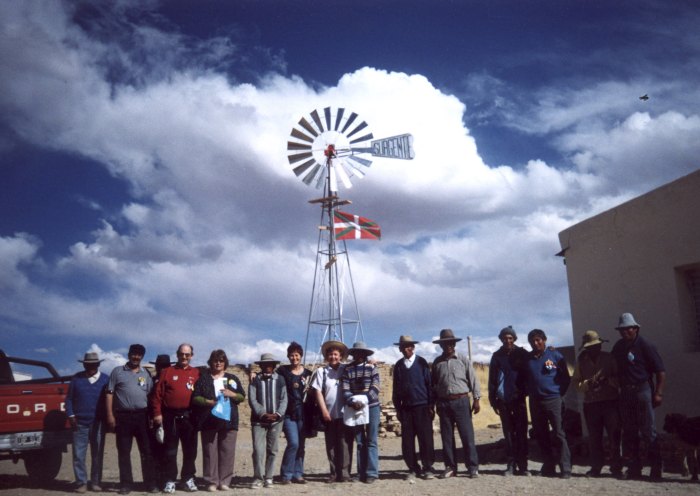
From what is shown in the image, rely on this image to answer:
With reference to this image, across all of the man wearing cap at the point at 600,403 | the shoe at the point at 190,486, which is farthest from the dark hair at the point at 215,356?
the man wearing cap at the point at 600,403

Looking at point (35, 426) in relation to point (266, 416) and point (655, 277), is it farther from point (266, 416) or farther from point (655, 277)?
point (655, 277)

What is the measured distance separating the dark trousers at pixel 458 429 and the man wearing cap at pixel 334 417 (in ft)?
4.10

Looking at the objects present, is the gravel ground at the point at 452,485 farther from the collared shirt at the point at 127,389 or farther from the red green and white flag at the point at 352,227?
the red green and white flag at the point at 352,227

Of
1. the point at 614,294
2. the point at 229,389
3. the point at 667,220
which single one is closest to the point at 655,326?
the point at 614,294

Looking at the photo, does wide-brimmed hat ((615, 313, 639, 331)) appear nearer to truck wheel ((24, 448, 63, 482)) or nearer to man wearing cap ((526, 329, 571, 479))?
man wearing cap ((526, 329, 571, 479))

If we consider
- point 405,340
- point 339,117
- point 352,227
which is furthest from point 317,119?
point 405,340

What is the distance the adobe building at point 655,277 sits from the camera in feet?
29.1

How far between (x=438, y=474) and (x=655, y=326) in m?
4.01

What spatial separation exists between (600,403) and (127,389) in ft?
19.7

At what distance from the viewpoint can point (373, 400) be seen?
8.16 m

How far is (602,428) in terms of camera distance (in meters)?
7.94

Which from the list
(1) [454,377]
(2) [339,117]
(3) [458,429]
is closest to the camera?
(3) [458,429]

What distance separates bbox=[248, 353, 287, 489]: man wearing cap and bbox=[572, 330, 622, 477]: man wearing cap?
155 inches

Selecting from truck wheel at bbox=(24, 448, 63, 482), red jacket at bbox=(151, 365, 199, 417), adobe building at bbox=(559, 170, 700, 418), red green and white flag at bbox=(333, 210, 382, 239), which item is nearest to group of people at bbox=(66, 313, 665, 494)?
red jacket at bbox=(151, 365, 199, 417)
